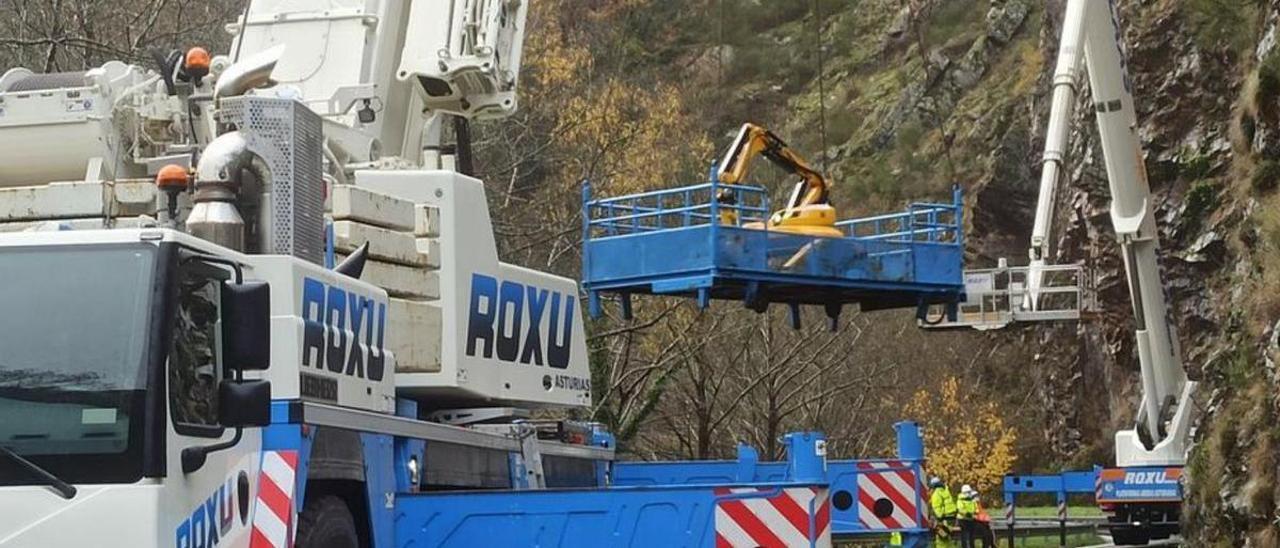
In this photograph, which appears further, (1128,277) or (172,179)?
(1128,277)

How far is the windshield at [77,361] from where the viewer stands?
286 inches

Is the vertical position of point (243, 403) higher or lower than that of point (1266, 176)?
lower

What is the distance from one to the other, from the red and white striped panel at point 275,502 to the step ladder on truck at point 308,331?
1 cm

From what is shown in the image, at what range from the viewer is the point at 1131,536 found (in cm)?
2908

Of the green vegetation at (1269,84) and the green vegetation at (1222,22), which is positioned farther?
the green vegetation at (1222,22)

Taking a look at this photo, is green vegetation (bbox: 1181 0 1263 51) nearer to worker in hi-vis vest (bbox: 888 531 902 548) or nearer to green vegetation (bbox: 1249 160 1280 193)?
green vegetation (bbox: 1249 160 1280 193)

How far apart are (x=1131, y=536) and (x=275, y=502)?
22785 mm

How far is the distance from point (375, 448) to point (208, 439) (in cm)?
204

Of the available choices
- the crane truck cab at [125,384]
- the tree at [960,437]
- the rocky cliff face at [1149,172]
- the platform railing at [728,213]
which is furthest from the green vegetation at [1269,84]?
the tree at [960,437]

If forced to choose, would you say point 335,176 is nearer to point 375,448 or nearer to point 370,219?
point 370,219

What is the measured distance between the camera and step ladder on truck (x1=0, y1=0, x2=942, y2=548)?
738 centimetres

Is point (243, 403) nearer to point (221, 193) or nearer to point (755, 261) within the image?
point (221, 193)

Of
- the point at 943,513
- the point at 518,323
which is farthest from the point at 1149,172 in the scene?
the point at 518,323

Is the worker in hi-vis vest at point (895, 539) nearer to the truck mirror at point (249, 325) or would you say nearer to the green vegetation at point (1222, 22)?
the truck mirror at point (249, 325)
